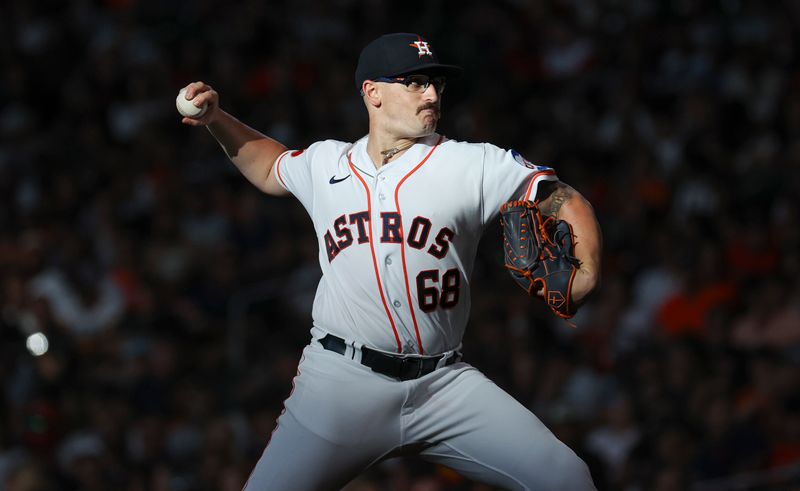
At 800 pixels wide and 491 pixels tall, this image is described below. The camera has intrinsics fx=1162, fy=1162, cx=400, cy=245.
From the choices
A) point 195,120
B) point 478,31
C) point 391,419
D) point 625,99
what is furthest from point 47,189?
point 391,419

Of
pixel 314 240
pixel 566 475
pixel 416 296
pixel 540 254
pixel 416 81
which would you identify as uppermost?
pixel 416 81

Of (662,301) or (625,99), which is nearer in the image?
(662,301)

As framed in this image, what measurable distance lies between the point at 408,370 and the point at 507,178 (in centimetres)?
73

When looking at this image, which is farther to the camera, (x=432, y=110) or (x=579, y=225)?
(x=432, y=110)

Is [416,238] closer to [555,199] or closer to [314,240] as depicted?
[555,199]

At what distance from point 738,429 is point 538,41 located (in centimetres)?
478

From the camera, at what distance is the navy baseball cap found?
3965 millimetres

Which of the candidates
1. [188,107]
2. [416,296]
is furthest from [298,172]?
[416,296]

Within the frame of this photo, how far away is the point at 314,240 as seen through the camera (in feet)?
27.6

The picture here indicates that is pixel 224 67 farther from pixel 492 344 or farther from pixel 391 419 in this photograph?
pixel 391 419

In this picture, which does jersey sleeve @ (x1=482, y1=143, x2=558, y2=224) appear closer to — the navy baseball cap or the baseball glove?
the baseball glove

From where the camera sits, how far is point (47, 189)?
9711mm

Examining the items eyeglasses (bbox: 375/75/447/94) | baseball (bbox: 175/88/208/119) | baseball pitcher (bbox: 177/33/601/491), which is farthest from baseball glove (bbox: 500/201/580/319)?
baseball (bbox: 175/88/208/119)

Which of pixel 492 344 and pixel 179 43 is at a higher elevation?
pixel 179 43
